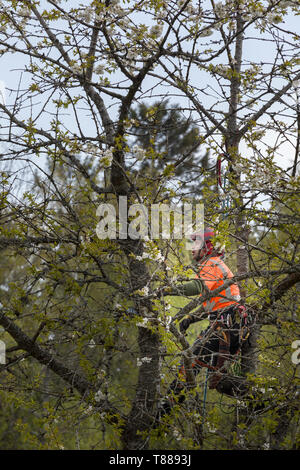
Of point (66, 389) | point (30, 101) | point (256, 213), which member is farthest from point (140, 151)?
point (66, 389)

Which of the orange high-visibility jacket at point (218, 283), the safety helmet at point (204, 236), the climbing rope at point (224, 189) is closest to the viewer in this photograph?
the climbing rope at point (224, 189)

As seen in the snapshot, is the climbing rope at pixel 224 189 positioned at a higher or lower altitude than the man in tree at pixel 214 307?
higher

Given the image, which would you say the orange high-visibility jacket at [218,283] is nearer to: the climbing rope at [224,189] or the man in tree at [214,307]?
the man in tree at [214,307]

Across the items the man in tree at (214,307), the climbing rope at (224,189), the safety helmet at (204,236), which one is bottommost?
the man in tree at (214,307)

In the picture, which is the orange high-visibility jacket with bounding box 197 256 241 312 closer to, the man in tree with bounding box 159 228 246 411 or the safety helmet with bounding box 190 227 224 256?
the man in tree with bounding box 159 228 246 411

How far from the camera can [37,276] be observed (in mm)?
5094

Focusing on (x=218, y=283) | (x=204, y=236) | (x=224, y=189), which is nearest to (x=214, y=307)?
(x=218, y=283)

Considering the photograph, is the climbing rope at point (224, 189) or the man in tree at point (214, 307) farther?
the man in tree at point (214, 307)

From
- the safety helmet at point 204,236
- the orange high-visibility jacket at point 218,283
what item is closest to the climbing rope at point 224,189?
the safety helmet at point 204,236

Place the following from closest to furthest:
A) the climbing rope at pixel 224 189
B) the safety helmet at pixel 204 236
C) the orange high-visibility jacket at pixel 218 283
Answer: the climbing rope at pixel 224 189 → the safety helmet at pixel 204 236 → the orange high-visibility jacket at pixel 218 283

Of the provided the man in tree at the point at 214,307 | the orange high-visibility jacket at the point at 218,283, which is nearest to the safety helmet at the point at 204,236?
the man in tree at the point at 214,307

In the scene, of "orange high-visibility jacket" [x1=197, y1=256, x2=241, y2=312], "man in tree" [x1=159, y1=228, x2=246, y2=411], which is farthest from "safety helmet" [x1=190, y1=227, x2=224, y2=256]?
"orange high-visibility jacket" [x1=197, y1=256, x2=241, y2=312]

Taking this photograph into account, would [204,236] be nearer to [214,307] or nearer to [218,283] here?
[218,283]
